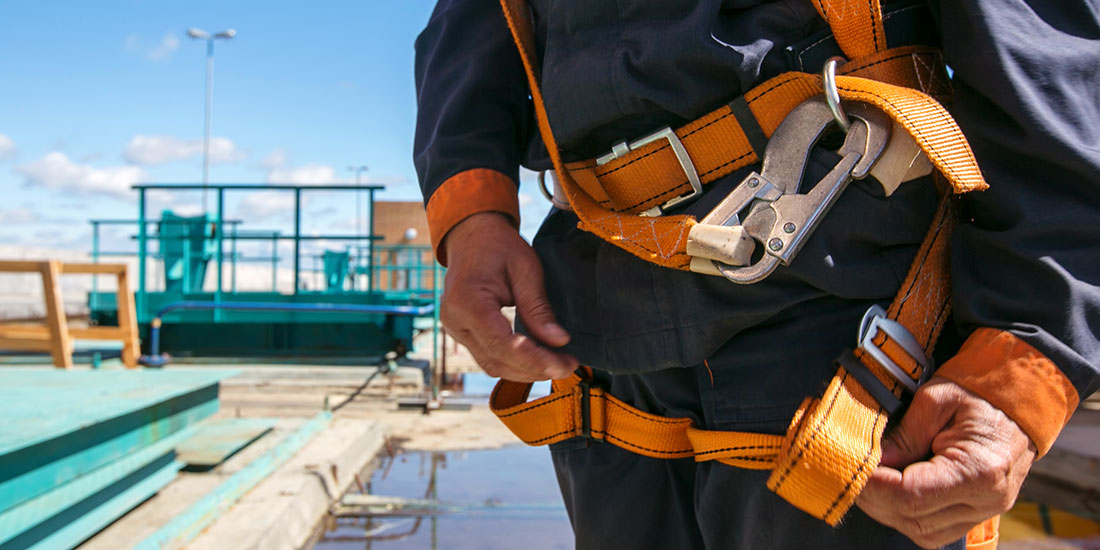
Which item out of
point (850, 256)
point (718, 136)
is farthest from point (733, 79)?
point (850, 256)

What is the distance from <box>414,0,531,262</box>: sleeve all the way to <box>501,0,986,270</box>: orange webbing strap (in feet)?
0.44

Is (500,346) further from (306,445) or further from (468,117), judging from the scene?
(306,445)

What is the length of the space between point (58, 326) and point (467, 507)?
3.02 meters

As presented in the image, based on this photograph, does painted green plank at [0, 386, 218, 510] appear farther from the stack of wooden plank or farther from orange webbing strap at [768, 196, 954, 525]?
orange webbing strap at [768, 196, 954, 525]

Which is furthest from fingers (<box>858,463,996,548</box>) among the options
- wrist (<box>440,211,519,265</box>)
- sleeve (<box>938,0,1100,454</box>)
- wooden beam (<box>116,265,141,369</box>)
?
wooden beam (<box>116,265,141,369</box>)

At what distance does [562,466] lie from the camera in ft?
4.07

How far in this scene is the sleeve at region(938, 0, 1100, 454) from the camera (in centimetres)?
75

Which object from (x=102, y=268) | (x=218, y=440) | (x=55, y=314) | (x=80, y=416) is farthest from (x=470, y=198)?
(x=102, y=268)

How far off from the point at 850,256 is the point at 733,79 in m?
0.27

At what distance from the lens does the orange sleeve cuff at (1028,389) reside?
0.74 meters

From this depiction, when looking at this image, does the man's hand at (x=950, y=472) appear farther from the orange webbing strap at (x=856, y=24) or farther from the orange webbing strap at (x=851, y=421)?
the orange webbing strap at (x=856, y=24)

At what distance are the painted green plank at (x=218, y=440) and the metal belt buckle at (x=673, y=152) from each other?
3.61 meters

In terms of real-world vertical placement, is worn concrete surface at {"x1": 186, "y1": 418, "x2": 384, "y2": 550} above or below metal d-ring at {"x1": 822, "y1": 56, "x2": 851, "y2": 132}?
below

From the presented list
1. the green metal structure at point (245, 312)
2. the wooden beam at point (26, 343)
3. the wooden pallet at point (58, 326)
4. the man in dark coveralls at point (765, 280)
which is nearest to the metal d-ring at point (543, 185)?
the man in dark coveralls at point (765, 280)
